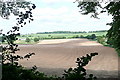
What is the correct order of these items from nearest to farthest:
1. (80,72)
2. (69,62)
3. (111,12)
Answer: (80,72)
(111,12)
(69,62)

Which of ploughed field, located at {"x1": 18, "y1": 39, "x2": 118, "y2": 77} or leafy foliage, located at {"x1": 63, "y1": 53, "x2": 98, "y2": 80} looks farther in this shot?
ploughed field, located at {"x1": 18, "y1": 39, "x2": 118, "y2": 77}

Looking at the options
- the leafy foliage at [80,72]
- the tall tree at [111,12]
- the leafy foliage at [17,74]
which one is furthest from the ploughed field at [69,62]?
the leafy foliage at [80,72]

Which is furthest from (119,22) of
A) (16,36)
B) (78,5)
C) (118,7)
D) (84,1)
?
(16,36)

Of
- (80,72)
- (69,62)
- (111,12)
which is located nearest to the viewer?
(80,72)

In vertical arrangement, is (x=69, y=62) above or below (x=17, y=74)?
below

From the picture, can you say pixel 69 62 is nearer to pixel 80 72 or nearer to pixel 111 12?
pixel 111 12

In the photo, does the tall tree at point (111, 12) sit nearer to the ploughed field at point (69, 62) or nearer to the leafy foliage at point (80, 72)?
the ploughed field at point (69, 62)

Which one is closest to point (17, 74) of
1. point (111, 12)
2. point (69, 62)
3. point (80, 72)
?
point (80, 72)

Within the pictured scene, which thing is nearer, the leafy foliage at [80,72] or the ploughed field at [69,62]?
the leafy foliage at [80,72]

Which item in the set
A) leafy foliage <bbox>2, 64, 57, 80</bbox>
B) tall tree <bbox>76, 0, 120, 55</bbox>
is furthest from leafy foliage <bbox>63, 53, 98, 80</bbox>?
tall tree <bbox>76, 0, 120, 55</bbox>

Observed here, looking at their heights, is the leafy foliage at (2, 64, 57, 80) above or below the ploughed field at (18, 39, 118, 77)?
above

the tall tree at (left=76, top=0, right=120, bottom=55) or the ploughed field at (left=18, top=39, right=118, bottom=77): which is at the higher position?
the tall tree at (left=76, top=0, right=120, bottom=55)

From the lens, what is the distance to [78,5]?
16.6 meters

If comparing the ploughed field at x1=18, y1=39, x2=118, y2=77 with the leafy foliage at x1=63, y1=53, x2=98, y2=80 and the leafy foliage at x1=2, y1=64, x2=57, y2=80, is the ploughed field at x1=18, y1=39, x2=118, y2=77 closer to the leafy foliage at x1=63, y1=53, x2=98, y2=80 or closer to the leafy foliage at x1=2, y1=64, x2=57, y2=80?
the leafy foliage at x1=2, y1=64, x2=57, y2=80
